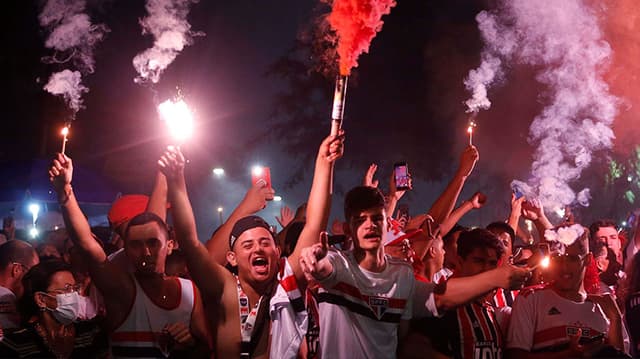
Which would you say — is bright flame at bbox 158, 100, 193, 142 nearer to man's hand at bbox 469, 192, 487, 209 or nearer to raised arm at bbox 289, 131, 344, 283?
raised arm at bbox 289, 131, 344, 283

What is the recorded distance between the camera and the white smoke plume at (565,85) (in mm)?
8414

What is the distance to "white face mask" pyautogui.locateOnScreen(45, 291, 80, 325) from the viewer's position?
462 centimetres

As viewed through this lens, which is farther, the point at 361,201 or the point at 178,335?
the point at 361,201

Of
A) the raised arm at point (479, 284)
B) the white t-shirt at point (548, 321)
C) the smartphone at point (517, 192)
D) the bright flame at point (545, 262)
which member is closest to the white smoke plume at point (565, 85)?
the smartphone at point (517, 192)

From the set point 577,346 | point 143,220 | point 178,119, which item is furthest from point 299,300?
point 577,346

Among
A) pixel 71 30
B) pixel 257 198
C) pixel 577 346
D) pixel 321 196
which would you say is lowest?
pixel 577 346

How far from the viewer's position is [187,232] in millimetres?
4125

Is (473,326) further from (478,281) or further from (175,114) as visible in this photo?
(175,114)

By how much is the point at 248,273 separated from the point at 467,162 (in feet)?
9.89

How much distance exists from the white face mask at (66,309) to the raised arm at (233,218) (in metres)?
1.18

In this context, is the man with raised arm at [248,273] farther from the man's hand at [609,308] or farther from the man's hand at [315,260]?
the man's hand at [609,308]

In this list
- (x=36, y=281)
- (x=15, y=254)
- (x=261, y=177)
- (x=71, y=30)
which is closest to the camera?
(x=36, y=281)

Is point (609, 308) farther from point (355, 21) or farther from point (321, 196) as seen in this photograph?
point (355, 21)

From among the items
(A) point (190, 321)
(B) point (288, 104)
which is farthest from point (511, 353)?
(B) point (288, 104)
